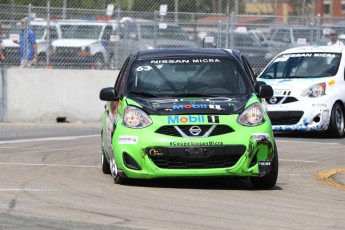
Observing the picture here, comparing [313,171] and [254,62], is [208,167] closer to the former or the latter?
[313,171]

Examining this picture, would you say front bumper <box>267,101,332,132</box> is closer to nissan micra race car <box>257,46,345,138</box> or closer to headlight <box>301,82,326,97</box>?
nissan micra race car <box>257,46,345,138</box>

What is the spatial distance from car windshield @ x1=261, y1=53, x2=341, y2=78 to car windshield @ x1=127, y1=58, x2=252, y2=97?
7.36 metres

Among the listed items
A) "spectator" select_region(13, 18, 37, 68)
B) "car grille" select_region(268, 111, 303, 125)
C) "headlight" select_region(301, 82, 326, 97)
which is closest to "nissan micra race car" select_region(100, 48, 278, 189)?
"car grille" select_region(268, 111, 303, 125)

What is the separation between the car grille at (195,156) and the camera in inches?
432

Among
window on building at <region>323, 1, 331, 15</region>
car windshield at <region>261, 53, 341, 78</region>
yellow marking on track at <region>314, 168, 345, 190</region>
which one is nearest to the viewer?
yellow marking on track at <region>314, 168, 345, 190</region>

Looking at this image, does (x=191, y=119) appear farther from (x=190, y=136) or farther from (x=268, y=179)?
(x=268, y=179)

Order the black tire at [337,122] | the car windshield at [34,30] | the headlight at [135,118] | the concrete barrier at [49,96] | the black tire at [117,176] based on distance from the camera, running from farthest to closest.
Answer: the car windshield at [34,30]
the concrete barrier at [49,96]
the black tire at [337,122]
the black tire at [117,176]
the headlight at [135,118]

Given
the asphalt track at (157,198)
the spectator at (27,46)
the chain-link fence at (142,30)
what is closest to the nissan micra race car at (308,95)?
the asphalt track at (157,198)

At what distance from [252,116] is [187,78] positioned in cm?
117

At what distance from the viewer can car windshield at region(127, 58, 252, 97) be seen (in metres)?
12.0

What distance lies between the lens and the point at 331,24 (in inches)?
1043

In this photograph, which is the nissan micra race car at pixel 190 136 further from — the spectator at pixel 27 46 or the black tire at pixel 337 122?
the spectator at pixel 27 46

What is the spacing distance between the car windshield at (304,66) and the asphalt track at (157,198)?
13.1 feet

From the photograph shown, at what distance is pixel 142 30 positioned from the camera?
24094mm
